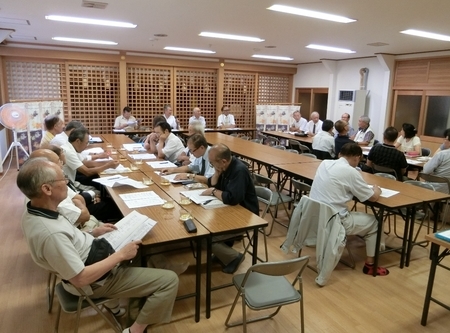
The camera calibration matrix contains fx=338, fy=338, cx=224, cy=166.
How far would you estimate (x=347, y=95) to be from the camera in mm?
9281

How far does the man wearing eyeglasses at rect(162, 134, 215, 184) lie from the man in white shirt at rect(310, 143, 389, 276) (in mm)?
1168

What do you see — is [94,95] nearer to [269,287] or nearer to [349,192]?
[349,192]

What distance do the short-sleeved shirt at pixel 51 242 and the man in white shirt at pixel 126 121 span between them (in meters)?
6.90

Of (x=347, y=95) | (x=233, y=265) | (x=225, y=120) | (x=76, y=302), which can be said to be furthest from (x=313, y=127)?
(x=76, y=302)

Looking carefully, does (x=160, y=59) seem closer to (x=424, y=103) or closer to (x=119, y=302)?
(x=424, y=103)

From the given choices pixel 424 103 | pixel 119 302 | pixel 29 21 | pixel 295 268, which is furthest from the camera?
pixel 424 103

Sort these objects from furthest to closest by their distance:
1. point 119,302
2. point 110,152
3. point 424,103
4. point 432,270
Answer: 1. point 424,103
2. point 110,152
3. point 119,302
4. point 432,270

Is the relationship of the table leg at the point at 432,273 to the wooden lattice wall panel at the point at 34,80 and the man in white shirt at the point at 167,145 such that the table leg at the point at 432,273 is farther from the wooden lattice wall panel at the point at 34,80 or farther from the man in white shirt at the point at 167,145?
the wooden lattice wall panel at the point at 34,80

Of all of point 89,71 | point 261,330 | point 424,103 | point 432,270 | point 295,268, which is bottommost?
point 261,330

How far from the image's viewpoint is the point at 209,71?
1045cm

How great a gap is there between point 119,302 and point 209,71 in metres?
8.78

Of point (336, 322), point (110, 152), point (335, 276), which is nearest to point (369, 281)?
point (335, 276)

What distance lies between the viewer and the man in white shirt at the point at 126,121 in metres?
8.48

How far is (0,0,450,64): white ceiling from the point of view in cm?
418
